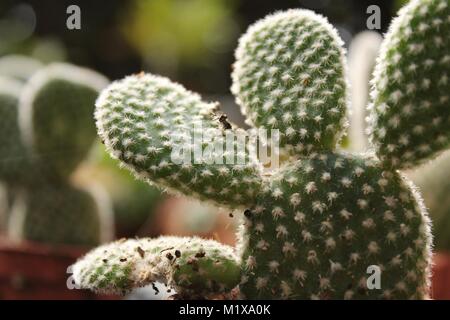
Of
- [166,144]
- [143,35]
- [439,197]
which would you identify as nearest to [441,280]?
[439,197]

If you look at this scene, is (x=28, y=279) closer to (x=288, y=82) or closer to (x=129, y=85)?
(x=129, y=85)

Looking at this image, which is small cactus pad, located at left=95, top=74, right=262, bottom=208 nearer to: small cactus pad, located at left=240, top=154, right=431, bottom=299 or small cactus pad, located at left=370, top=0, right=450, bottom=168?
small cactus pad, located at left=240, top=154, right=431, bottom=299

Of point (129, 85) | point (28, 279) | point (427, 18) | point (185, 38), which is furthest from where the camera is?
point (185, 38)

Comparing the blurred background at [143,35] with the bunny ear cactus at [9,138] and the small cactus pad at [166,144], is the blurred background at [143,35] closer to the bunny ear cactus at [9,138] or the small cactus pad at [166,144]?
the bunny ear cactus at [9,138]

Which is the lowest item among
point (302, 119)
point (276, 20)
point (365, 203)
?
point (365, 203)

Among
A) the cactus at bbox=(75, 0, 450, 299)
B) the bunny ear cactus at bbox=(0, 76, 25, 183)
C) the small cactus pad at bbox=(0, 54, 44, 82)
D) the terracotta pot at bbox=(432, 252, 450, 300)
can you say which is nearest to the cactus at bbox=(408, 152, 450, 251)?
the terracotta pot at bbox=(432, 252, 450, 300)

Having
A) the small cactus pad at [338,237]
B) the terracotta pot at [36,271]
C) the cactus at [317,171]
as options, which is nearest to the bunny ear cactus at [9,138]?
the terracotta pot at [36,271]

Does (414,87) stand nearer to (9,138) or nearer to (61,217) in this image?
(61,217)
